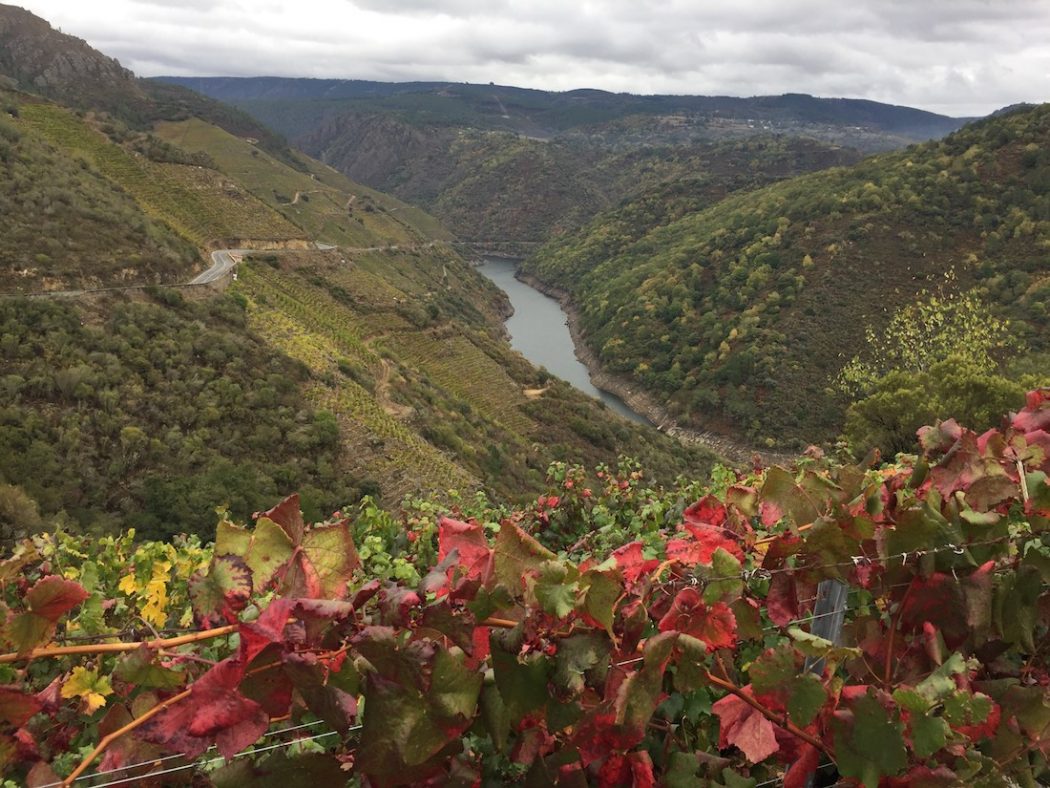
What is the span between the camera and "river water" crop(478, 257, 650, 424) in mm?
55981

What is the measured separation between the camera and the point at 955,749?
1.43m

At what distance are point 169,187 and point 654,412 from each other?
36517mm

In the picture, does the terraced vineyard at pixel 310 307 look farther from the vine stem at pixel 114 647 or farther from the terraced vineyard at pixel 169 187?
the vine stem at pixel 114 647

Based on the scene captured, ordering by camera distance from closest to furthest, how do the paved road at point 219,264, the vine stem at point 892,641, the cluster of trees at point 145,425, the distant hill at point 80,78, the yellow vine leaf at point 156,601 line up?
the vine stem at point 892,641 < the yellow vine leaf at point 156,601 < the cluster of trees at point 145,425 < the paved road at point 219,264 < the distant hill at point 80,78

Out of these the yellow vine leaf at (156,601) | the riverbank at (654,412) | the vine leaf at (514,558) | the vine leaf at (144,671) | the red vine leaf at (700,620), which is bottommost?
the riverbank at (654,412)

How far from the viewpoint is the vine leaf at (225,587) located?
1.30 m

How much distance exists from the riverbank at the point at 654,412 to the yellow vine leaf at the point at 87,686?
3314 centimetres

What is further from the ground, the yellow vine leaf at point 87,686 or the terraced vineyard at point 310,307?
the yellow vine leaf at point 87,686

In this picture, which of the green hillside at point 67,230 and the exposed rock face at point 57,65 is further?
the exposed rock face at point 57,65

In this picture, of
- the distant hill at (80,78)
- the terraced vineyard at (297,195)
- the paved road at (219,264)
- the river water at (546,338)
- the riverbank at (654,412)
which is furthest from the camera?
the distant hill at (80,78)

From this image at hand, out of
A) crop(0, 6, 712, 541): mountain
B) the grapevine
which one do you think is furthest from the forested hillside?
the grapevine

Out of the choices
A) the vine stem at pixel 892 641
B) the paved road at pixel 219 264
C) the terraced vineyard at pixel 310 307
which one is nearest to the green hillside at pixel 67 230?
the paved road at pixel 219 264

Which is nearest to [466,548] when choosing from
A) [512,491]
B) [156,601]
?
[156,601]

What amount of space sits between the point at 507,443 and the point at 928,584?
28.0 m
